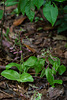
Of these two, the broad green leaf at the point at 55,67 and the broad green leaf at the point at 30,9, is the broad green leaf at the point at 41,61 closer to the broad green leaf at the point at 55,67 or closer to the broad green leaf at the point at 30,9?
the broad green leaf at the point at 55,67

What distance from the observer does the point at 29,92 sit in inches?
68.2

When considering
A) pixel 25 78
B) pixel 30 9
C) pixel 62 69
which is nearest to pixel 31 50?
pixel 62 69

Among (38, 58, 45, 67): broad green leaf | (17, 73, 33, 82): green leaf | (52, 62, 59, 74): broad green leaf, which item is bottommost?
(17, 73, 33, 82): green leaf

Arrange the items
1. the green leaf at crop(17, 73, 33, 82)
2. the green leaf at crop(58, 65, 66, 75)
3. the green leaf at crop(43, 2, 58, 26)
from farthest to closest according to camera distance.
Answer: the green leaf at crop(58, 65, 66, 75) < the green leaf at crop(17, 73, 33, 82) < the green leaf at crop(43, 2, 58, 26)

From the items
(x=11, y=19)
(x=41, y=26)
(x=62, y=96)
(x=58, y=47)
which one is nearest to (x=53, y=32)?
(x=41, y=26)

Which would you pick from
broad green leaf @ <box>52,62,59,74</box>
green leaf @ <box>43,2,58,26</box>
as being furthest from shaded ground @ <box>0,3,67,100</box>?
green leaf @ <box>43,2,58,26</box>

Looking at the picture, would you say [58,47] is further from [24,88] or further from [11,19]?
[11,19]

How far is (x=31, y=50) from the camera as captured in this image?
8.09 feet

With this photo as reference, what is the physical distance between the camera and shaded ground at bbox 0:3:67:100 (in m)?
1.70

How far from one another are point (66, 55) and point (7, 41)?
4.06 ft

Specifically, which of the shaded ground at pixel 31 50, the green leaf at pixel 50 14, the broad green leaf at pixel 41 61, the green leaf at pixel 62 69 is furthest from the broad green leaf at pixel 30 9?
the green leaf at pixel 62 69

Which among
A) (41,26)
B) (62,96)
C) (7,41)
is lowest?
(62,96)

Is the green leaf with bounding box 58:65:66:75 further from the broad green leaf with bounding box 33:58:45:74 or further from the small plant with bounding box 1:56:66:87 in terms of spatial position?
the broad green leaf with bounding box 33:58:45:74

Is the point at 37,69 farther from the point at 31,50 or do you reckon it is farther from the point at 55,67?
the point at 31,50
